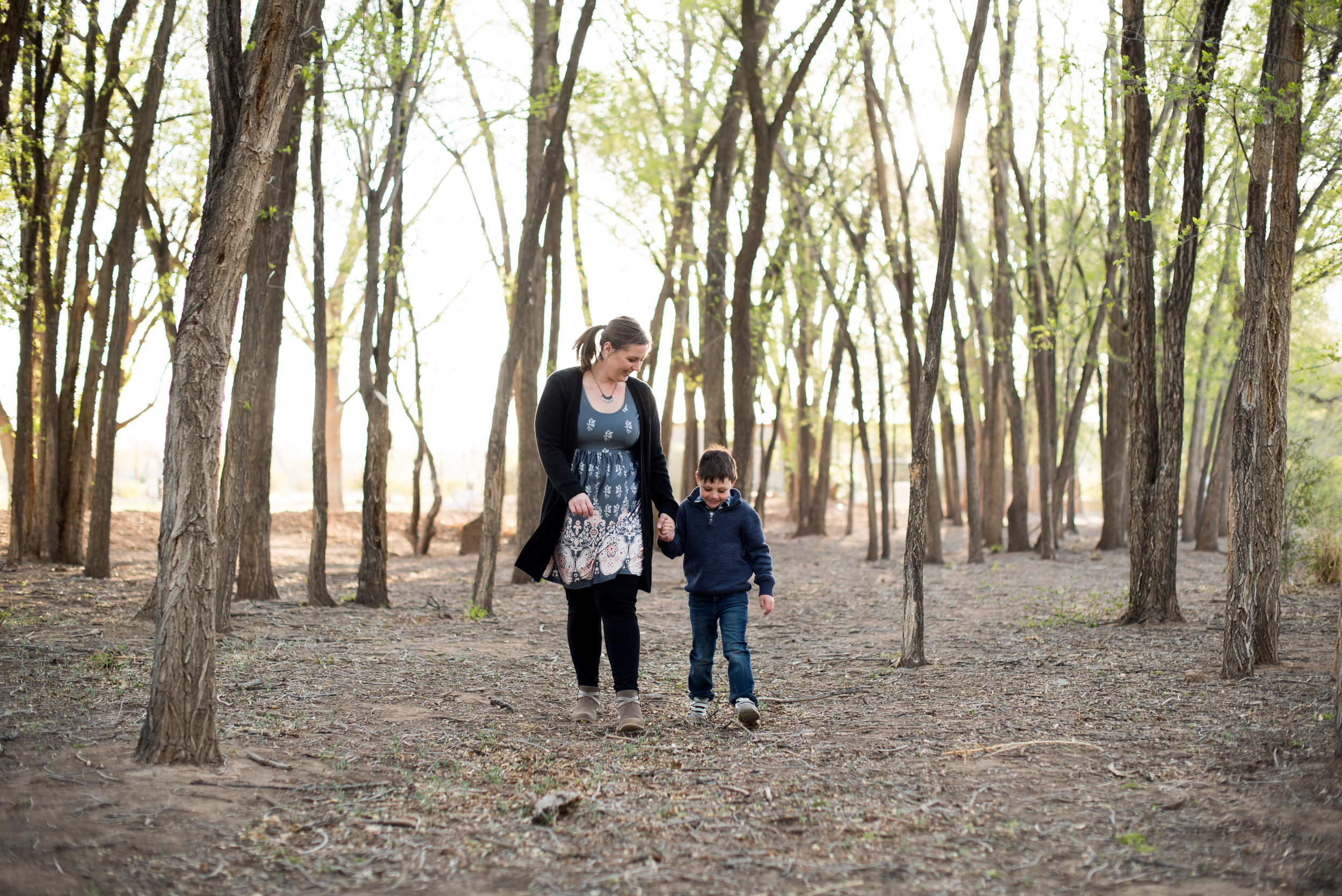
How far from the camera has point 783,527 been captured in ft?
81.4

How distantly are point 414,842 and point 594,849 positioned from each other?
56cm

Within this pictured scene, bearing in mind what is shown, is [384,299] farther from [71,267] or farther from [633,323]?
[71,267]

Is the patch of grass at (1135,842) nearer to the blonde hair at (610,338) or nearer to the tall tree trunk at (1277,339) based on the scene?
the blonde hair at (610,338)

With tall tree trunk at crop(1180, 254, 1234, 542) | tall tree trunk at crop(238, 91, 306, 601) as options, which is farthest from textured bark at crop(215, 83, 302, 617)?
tall tree trunk at crop(1180, 254, 1234, 542)

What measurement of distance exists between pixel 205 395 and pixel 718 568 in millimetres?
2336

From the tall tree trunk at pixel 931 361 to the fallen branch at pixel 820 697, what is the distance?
0.73 meters

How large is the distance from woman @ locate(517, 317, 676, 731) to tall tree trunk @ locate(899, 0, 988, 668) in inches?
79.1

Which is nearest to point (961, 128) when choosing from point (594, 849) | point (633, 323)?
point (633, 323)

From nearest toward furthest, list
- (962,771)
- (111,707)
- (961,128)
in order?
(962,771) → (111,707) → (961,128)

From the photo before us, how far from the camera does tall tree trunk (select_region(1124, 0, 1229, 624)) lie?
7.12m

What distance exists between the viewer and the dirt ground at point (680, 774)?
8.72 ft

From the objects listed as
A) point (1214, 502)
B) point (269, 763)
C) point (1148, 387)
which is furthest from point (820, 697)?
point (1214, 502)

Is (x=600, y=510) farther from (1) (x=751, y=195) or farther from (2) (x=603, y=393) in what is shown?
(1) (x=751, y=195)

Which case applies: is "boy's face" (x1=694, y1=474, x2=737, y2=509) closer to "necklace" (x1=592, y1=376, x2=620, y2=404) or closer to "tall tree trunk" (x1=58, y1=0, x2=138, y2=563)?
"necklace" (x1=592, y1=376, x2=620, y2=404)
